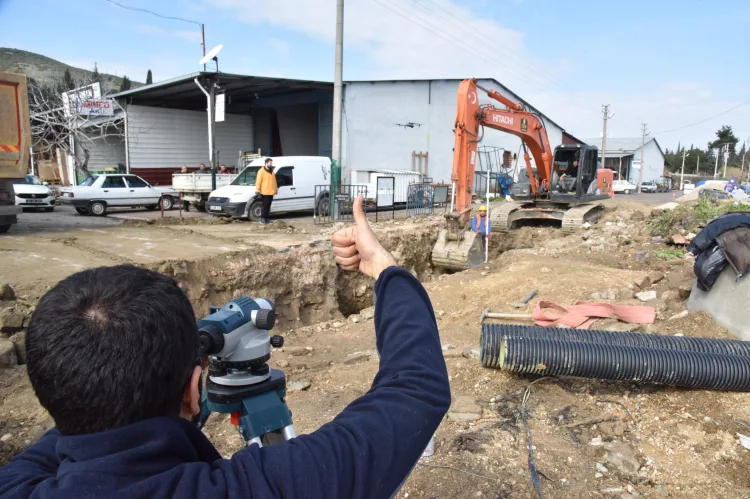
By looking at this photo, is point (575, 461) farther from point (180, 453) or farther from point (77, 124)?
point (77, 124)

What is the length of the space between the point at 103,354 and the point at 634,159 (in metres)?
71.1

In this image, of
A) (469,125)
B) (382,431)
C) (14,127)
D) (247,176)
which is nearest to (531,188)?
(469,125)

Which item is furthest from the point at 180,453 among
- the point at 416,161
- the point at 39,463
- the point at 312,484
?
the point at 416,161

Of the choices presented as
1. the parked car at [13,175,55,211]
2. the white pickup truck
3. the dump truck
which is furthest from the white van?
the parked car at [13,175,55,211]

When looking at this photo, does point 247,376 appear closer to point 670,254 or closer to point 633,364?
point 633,364

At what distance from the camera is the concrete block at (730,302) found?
5023 millimetres

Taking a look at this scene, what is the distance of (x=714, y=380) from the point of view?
4.08 meters

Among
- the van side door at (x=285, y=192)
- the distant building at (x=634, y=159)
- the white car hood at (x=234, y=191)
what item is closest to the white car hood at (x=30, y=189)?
the white car hood at (x=234, y=191)

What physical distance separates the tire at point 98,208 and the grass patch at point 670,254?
16.5 meters

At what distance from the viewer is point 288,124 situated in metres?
27.5

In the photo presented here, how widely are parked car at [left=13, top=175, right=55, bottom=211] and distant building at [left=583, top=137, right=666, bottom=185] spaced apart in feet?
185

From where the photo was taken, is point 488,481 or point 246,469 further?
point 488,481

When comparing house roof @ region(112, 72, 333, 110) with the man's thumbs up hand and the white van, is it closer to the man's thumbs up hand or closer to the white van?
the white van

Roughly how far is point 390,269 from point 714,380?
4.00 m
